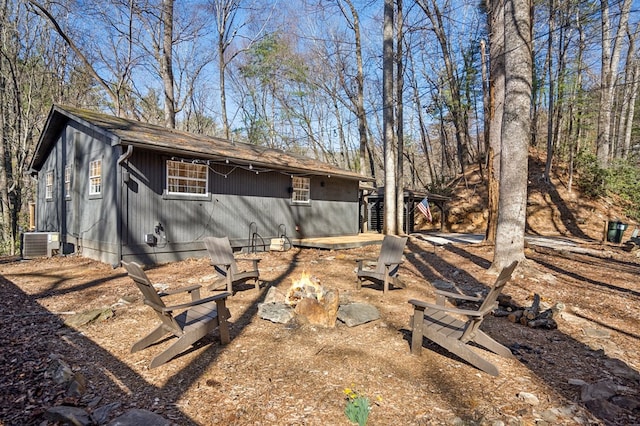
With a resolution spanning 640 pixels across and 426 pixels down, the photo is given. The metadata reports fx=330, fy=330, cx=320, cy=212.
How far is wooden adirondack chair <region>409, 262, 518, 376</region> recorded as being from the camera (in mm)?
2883

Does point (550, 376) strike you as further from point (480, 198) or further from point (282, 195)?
point (480, 198)

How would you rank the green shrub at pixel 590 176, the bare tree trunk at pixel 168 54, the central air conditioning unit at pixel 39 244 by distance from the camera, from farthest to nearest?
the green shrub at pixel 590 176, the bare tree trunk at pixel 168 54, the central air conditioning unit at pixel 39 244

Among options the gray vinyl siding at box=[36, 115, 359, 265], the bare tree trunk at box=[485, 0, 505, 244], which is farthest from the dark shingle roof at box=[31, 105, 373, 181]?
the bare tree trunk at box=[485, 0, 505, 244]

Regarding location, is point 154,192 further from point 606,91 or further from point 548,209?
point 606,91

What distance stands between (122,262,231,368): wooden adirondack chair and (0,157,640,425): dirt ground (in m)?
0.13

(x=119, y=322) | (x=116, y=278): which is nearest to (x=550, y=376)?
(x=119, y=322)

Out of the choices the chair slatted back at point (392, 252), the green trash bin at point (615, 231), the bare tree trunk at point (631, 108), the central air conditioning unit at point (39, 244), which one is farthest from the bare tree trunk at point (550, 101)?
the central air conditioning unit at point (39, 244)

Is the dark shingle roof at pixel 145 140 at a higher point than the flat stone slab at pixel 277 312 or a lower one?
higher

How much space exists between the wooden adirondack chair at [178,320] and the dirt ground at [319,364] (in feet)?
0.44

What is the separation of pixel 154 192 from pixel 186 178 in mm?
914

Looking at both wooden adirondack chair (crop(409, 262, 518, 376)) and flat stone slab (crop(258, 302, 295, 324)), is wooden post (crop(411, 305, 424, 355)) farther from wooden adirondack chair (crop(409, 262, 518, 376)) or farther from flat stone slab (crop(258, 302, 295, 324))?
flat stone slab (crop(258, 302, 295, 324))

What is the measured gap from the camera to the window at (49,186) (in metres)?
11.1

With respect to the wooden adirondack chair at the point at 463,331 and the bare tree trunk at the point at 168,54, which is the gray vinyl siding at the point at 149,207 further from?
the wooden adirondack chair at the point at 463,331

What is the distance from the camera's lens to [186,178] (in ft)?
27.9
